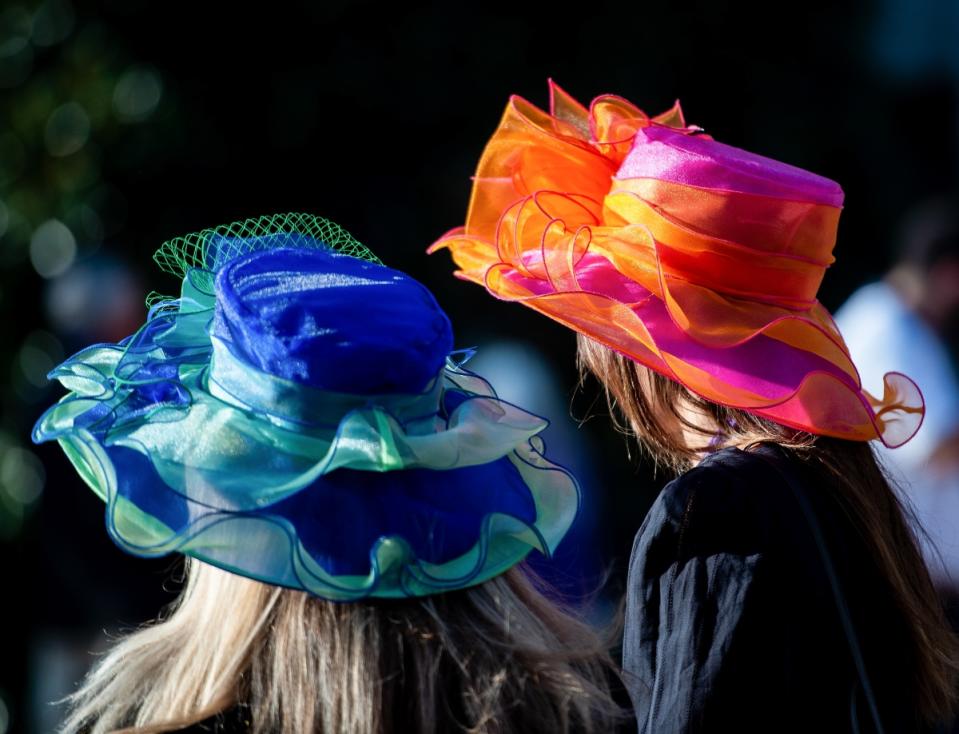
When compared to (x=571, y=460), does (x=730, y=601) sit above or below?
above

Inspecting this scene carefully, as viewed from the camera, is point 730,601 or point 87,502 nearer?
point 730,601

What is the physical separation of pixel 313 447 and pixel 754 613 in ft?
2.37

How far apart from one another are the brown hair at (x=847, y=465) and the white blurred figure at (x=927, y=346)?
1.49 m

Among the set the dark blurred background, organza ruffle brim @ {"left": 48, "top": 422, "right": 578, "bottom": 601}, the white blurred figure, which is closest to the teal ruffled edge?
organza ruffle brim @ {"left": 48, "top": 422, "right": 578, "bottom": 601}

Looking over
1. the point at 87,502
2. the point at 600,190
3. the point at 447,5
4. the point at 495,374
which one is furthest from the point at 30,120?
the point at 600,190

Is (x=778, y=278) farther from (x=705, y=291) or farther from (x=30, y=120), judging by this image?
(x=30, y=120)

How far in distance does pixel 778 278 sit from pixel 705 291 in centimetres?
13

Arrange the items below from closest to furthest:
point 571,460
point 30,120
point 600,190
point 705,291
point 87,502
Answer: point 705,291 < point 600,190 < point 87,502 < point 30,120 < point 571,460

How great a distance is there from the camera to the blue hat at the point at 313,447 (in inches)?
55.1

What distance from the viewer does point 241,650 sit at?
1411mm

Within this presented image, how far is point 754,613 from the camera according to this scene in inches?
66.7

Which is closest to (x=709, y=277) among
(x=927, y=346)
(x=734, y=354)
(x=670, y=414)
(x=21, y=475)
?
(x=734, y=354)

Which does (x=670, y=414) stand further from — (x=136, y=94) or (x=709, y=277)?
(x=136, y=94)

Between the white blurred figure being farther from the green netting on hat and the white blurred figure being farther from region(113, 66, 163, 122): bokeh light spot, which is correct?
region(113, 66, 163, 122): bokeh light spot
